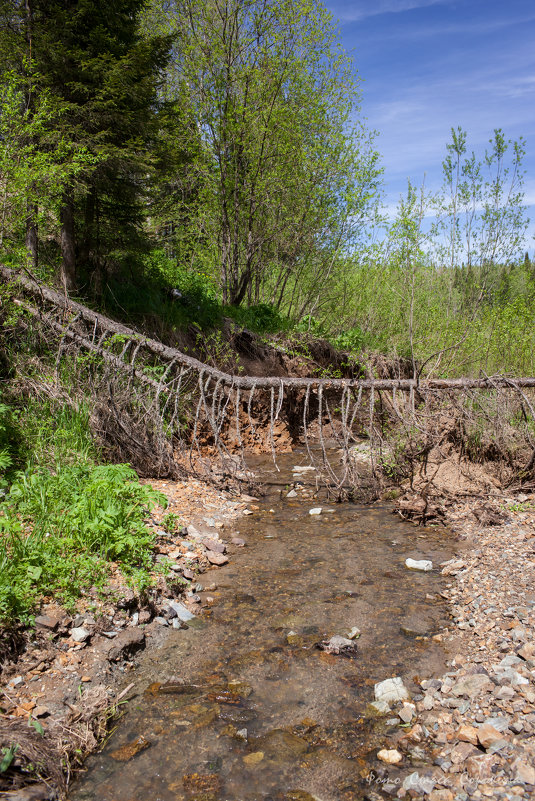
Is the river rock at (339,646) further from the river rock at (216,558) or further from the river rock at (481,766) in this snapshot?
the river rock at (216,558)

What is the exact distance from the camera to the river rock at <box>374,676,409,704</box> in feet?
9.45

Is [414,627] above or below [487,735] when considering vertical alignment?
below

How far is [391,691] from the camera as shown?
2.93 meters

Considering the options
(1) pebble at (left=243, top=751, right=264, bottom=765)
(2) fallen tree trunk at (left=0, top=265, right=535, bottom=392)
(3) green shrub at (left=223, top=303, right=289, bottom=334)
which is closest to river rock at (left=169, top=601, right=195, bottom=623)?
(1) pebble at (left=243, top=751, right=264, bottom=765)

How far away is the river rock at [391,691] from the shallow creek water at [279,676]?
7 cm

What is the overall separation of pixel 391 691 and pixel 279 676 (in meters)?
0.70

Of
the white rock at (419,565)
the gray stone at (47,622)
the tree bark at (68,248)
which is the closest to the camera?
the gray stone at (47,622)

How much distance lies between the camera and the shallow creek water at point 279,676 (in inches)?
93.5

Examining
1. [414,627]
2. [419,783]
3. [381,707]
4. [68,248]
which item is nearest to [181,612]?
[381,707]

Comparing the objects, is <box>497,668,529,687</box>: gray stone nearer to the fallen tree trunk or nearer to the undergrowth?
the undergrowth

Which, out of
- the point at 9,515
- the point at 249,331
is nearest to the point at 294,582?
the point at 9,515

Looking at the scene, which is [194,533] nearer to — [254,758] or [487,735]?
[254,758]

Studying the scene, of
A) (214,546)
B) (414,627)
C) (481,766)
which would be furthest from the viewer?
(214,546)

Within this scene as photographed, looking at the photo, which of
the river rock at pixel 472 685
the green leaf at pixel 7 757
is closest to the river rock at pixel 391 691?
the river rock at pixel 472 685
